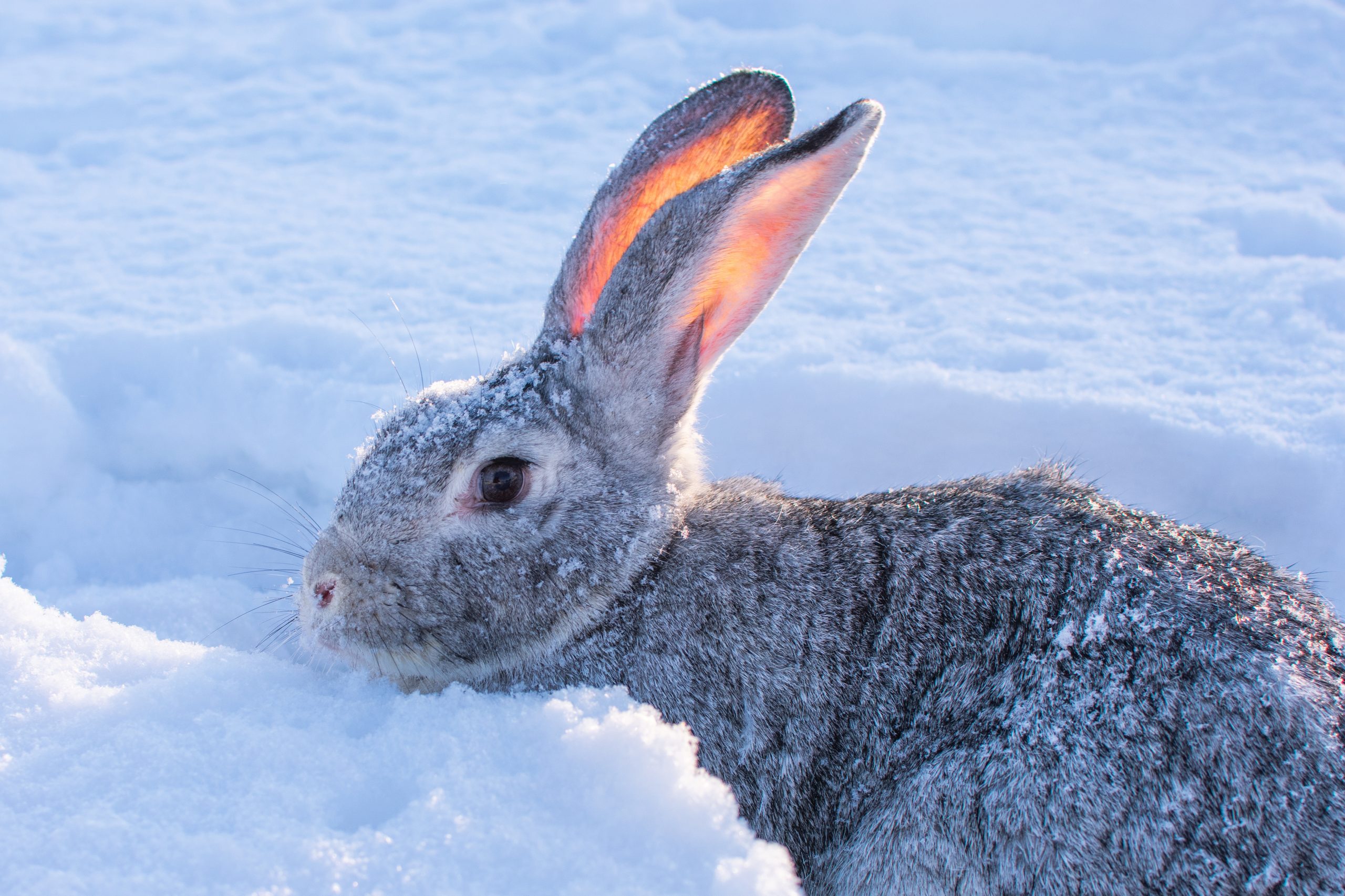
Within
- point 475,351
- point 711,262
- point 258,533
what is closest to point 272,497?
point 258,533

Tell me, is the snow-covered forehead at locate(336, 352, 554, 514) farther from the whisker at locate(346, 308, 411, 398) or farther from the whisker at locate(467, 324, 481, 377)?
the whisker at locate(346, 308, 411, 398)

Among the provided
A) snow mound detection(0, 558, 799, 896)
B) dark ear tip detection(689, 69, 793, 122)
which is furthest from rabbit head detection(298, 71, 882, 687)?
dark ear tip detection(689, 69, 793, 122)

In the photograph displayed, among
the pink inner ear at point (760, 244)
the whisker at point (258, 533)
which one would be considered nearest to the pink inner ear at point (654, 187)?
the pink inner ear at point (760, 244)

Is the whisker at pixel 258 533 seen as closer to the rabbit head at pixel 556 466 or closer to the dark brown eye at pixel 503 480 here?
the rabbit head at pixel 556 466

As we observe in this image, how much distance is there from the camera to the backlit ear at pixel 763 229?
8.92 ft

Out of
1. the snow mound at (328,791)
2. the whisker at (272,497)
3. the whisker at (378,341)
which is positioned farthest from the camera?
the whisker at (378,341)

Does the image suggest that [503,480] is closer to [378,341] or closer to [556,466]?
[556,466]

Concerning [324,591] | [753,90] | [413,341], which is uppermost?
[753,90]

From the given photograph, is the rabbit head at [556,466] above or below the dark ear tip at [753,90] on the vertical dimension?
below

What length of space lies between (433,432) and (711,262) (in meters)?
1.02

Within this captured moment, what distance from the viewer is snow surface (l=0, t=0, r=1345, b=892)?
6.55ft

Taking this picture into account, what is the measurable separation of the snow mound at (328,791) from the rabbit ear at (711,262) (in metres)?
1.17

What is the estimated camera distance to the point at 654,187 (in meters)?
3.57

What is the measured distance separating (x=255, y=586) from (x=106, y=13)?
23.0 ft
